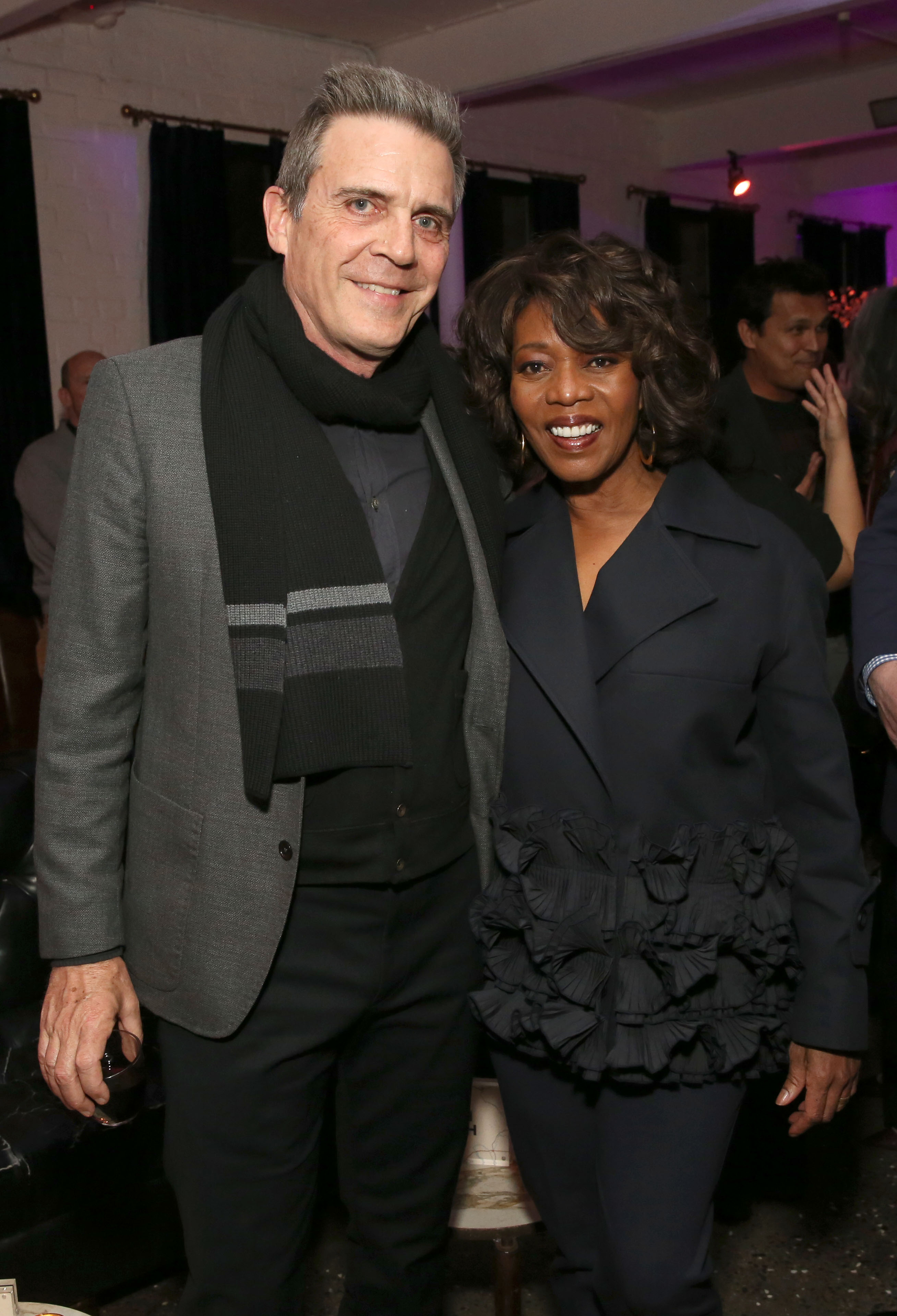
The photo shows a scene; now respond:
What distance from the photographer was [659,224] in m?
9.07

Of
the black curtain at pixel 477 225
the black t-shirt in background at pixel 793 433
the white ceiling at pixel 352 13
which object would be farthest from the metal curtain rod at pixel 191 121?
the black t-shirt in background at pixel 793 433

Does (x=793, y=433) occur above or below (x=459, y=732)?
above

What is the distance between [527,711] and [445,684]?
0.14 metres

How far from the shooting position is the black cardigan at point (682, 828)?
1.61 m

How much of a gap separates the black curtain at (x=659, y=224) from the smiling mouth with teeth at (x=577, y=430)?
7.81m

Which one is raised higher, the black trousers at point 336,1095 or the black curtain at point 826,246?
the black curtain at point 826,246

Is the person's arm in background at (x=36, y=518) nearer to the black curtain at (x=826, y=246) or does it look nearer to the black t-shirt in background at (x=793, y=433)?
the black t-shirt in background at (x=793, y=433)

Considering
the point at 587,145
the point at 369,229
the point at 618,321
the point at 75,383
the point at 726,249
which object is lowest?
the point at 618,321

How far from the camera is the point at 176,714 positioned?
5.00 feet

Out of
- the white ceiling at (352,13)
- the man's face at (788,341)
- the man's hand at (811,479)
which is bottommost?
the man's hand at (811,479)

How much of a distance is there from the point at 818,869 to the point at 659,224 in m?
8.21

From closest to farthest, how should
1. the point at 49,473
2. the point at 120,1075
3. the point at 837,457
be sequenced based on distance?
the point at 120,1075, the point at 837,457, the point at 49,473

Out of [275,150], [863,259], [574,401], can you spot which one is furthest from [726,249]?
[574,401]

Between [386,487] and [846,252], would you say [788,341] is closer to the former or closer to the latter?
[386,487]
